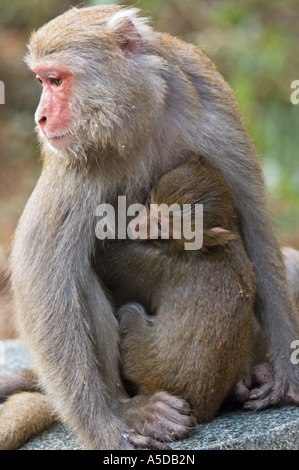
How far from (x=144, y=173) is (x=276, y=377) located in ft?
5.30

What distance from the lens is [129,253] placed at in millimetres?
4938

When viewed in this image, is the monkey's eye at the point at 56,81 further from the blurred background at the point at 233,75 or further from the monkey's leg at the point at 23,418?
the blurred background at the point at 233,75

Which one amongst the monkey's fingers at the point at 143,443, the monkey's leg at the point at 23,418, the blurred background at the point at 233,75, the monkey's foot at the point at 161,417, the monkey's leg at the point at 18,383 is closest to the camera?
the monkey's fingers at the point at 143,443

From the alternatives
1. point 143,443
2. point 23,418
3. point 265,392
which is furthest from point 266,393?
point 23,418

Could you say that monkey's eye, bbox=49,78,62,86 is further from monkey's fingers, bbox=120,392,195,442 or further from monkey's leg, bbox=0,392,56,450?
monkey's leg, bbox=0,392,56,450

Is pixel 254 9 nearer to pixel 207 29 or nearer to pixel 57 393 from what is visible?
pixel 207 29

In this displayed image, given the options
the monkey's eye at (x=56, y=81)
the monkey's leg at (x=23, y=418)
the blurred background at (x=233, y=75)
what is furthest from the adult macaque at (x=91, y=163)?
the blurred background at (x=233, y=75)

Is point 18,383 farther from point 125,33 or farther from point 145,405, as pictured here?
point 125,33

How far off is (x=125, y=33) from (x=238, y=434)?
2494 mm

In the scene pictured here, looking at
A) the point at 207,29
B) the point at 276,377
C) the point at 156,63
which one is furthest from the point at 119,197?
the point at 207,29

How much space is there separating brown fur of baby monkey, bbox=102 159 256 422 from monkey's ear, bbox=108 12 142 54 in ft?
2.54

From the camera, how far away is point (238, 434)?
4.64 metres

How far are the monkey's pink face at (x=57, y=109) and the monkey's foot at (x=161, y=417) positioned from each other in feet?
5.35

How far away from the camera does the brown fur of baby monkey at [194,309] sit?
15.2 ft
